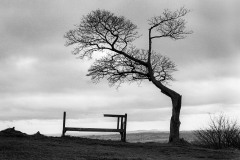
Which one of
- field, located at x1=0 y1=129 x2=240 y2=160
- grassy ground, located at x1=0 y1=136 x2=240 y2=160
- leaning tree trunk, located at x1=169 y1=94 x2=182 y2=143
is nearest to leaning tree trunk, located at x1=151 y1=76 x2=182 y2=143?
leaning tree trunk, located at x1=169 y1=94 x2=182 y2=143

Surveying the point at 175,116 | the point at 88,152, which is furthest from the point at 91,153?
the point at 175,116

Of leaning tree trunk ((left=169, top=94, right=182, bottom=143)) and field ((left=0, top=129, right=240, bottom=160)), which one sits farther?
leaning tree trunk ((left=169, top=94, right=182, bottom=143))

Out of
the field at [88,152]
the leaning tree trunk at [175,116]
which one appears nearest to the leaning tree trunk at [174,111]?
the leaning tree trunk at [175,116]

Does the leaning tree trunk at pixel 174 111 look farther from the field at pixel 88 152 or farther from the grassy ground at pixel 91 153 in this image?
the field at pixel 88 152

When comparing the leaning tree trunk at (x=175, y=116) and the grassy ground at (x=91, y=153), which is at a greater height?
the leaning tree trunk at (x=175, y=116)

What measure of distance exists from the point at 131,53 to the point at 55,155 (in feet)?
48.2

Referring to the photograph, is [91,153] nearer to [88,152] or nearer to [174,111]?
[88,152]

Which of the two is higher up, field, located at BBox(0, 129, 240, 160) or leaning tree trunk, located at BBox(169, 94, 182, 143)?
leaning tree trunk, located at BBox(169, 94, 182, 143)

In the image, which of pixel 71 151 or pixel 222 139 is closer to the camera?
pixel 71 151

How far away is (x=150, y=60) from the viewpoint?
3041 cm

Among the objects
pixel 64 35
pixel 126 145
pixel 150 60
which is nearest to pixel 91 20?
pixel 64 35

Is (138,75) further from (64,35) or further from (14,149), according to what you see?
(14,149)

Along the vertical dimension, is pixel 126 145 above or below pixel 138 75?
below

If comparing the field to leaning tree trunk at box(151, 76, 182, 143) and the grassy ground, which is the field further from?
leaning tree trunk at box(151, 76, 182, 143)
